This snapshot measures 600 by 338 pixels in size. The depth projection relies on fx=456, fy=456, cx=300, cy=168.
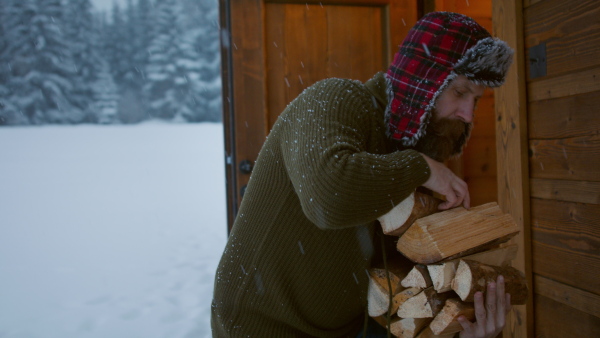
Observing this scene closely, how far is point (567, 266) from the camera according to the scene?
181cm

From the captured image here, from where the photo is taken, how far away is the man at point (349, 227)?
1174 mm

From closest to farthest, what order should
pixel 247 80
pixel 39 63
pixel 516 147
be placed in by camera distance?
pixel 516 147 → pixel 247 80 → pixel 39 63

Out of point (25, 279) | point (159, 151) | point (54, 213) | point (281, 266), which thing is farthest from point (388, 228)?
point (159, 151)

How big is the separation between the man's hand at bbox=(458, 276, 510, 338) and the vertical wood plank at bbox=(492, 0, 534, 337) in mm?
899

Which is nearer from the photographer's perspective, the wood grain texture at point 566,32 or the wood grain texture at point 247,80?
the wood grain texture at point 566,32

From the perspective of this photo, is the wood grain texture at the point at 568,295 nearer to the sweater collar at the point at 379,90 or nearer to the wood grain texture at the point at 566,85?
the wood grain texture at the point at 566,85

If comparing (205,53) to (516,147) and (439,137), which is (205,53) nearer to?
(516,147)

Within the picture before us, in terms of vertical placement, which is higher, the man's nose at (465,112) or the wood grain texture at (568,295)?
the man's nose at (465,112)

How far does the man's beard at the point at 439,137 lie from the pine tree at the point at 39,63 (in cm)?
1010

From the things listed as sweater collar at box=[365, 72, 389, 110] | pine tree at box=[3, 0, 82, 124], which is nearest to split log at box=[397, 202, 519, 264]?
sweater collar at box=[365, 72, 389, 110]

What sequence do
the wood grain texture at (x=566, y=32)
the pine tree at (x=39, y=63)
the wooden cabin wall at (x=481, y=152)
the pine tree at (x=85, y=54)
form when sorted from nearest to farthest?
the wood grain texture at (x=566, y=32)
the wooden cabin wall at (x=481, y=152)
the pine tree at (x=39, y=63)
the pine tree at (x=85, y=54)

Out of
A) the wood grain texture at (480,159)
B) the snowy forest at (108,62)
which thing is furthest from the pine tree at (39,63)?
the wood grain texture at (480,159)

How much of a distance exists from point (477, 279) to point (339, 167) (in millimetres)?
505

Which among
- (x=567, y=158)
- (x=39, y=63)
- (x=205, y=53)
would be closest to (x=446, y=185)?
(x=567, y=158)
